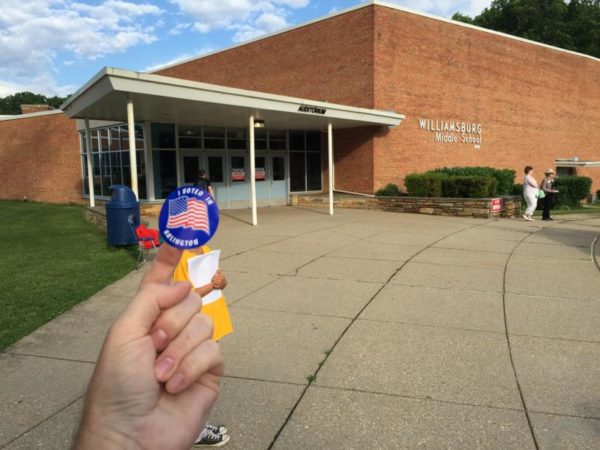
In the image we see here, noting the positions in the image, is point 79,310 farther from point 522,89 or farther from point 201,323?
point 522,89

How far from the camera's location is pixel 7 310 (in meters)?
5.87

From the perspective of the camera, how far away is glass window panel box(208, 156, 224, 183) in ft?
63.0

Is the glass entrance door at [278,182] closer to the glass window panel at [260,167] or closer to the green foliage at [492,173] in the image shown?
the glass window panel at [260,167]

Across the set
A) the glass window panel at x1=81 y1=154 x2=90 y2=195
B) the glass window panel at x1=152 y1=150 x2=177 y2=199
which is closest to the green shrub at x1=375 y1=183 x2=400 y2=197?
the glass window panel at x1=152 y1=150 x2=177 y2=199

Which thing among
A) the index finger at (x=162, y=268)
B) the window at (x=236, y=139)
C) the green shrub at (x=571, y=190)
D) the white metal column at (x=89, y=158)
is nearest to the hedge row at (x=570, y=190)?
the green shrub at (x=571, y=190)

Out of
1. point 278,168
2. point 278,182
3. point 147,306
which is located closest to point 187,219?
point 147,306

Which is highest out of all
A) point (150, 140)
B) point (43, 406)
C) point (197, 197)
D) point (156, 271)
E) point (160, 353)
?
point (150, 140)

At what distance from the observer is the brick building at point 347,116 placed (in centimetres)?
1803

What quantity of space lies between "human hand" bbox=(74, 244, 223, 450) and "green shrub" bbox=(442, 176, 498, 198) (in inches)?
622

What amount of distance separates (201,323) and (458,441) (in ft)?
8.55

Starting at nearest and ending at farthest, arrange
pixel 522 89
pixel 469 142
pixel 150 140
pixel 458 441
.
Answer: pixel 458 441 → pixel 150 140 → pixel 469 142 → pixel 522 89

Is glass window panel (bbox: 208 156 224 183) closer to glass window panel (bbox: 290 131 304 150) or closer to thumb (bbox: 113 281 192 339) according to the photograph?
glass window panel (bbox: 290 131 304 150)

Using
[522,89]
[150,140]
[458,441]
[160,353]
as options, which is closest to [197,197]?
[160,353]

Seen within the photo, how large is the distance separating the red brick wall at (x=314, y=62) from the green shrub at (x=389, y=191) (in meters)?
3.50
